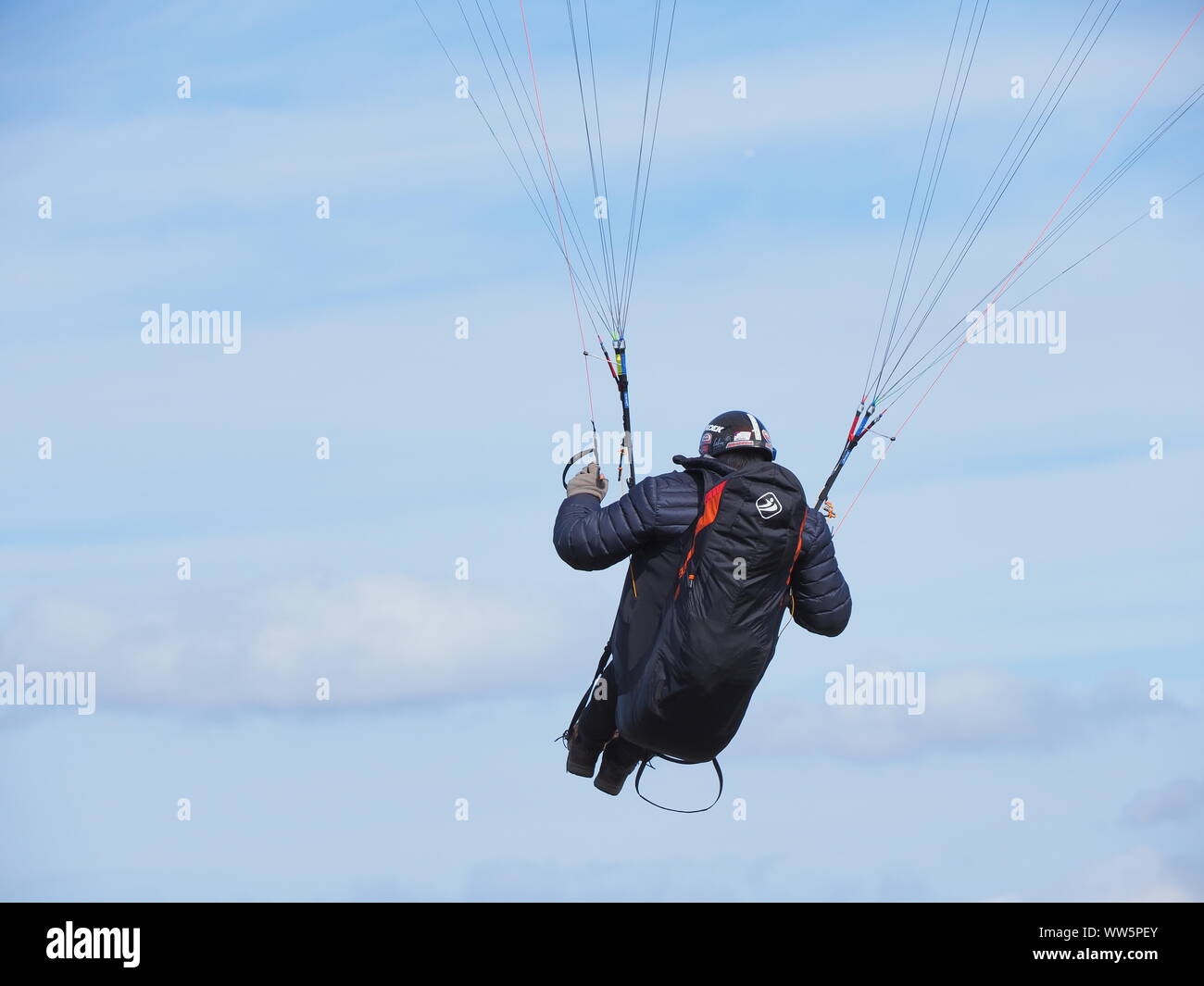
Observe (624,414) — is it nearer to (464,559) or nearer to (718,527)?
(718,527)

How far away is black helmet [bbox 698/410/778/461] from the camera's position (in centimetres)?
1130

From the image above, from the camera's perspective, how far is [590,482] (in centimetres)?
1191

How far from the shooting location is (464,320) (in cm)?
1798

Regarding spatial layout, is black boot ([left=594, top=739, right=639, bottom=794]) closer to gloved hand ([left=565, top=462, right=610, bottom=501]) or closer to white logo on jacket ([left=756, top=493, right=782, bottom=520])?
gloved hand ([left=565, top=462, right=610, bottom=501])

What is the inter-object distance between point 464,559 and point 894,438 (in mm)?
6038

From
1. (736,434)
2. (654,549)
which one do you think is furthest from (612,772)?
(736,434)

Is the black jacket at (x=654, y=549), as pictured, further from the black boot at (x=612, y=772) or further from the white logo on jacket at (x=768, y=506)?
the black boot at (x=612, y=772)

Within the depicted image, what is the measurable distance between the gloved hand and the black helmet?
918 mm

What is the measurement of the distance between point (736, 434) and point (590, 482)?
127 centimetres

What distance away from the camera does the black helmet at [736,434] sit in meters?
11.3

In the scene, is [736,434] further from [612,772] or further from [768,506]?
[612,772]

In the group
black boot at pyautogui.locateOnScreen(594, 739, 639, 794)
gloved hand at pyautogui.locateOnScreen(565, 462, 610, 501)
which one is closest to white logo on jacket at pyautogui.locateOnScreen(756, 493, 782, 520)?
gloved hand at pyautogui.locateOnScreen(565, 462, 610, 501)

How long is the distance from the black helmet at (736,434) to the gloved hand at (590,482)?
92cm
